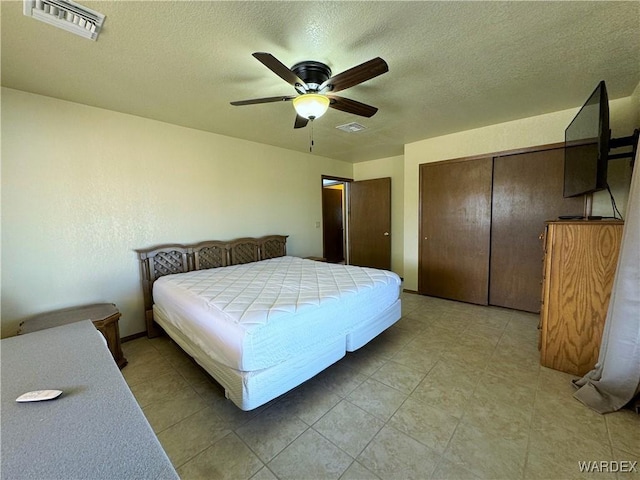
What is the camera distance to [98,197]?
8.71 ft

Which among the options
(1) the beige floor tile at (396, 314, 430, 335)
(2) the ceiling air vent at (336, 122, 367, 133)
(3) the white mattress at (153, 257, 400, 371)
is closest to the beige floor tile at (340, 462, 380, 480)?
(3) the white mattress at (153, 257, 400, 371)

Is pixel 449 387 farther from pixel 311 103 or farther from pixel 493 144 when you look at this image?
pixel 493 144

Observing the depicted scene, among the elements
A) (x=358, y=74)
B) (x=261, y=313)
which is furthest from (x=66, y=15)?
(x=261, y=313)

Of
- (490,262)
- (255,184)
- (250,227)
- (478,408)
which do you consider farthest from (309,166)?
(478,408)

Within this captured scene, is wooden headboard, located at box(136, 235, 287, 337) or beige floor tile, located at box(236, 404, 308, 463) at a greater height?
wooden headboard, located at box(136, 235, 287, 337)

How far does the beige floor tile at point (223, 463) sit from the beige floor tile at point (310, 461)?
0.12 meters

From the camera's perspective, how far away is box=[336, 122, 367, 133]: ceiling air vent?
10.5 feet

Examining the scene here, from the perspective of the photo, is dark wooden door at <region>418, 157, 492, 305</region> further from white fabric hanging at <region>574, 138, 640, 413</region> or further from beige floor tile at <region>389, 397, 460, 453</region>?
beige floor tile at <region>389, 397, 460, 453</region>

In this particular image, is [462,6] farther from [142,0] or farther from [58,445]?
[58,445]

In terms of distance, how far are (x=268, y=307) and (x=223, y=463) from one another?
86 cm

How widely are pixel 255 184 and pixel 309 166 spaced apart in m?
1.24

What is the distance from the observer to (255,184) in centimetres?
397

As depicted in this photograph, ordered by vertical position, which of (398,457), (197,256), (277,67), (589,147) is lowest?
(398,457)

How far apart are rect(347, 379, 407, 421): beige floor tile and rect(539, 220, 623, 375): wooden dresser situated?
140cm
